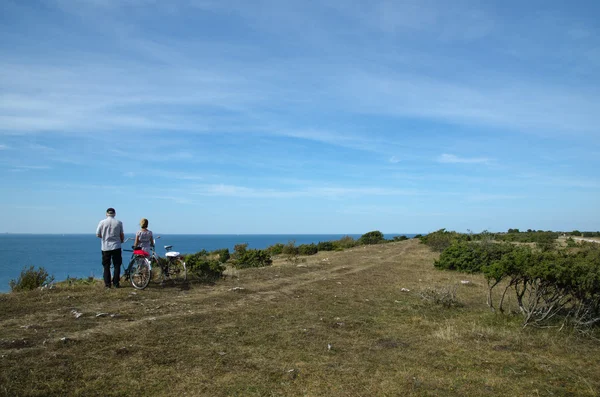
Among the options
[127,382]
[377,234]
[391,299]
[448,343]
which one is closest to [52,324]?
[127,382]

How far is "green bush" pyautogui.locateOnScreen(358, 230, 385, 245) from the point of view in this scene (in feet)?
166

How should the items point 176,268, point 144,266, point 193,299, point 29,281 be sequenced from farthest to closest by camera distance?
point 176,268, point 29,281, point 144,266, point 193,299

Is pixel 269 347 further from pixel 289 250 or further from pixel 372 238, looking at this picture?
pixel 372 238

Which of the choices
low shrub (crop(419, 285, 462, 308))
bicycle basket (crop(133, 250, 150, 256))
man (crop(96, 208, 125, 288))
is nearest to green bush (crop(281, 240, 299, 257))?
low shrub (crop(419, 285, 462, 308))

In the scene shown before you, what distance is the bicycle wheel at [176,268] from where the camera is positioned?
47.5 ft

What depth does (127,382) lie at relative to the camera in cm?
629

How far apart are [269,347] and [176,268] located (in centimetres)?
728

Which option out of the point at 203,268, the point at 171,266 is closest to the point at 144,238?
the point at 171,266

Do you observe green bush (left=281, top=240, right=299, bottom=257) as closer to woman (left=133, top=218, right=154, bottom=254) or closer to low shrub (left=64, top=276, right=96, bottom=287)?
low shrub (left=64, top=276, right=96, bottom=287)

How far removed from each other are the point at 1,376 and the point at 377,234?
4959 cm

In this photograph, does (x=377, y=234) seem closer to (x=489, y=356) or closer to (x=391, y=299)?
(x=391, y=299)

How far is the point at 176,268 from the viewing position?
14.8 meters

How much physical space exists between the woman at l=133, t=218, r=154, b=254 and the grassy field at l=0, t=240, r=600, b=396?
1.35 m

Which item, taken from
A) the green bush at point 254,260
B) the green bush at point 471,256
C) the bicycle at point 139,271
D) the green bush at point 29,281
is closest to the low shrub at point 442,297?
the bicycle at point 139,271
